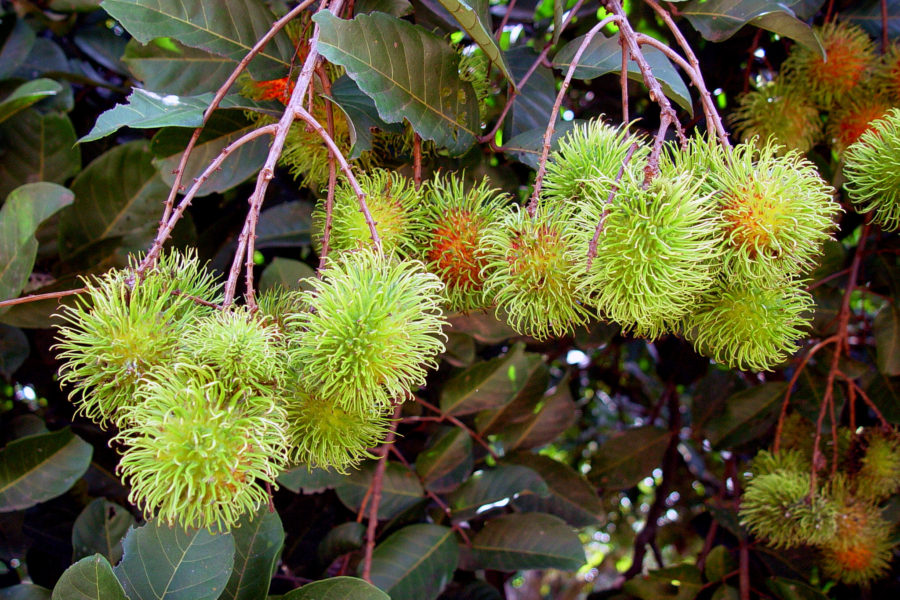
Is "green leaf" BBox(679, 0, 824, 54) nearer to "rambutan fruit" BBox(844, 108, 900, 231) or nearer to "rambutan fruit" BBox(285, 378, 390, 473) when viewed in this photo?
"rambutan fruit" BBox(844, 108, 900, 231)

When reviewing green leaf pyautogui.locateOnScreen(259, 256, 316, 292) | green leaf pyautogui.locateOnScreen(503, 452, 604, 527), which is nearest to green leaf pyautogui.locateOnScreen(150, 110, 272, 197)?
green leaf pyautogui.locateOnScreen(259, 256, 316, 292)

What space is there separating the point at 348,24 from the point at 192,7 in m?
0.39

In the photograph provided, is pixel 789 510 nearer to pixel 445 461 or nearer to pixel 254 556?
pixel 445 461

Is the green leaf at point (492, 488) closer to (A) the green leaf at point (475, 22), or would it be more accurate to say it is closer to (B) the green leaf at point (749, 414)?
(B) the green leaf at point (749, 414)

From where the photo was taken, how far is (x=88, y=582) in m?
0.94

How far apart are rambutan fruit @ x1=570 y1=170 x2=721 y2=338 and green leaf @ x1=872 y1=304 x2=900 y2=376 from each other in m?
0.96

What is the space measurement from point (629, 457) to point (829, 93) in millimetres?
1040

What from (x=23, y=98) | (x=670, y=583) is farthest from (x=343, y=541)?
(x=23, y=98)

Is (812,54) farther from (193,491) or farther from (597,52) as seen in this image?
(193,491)

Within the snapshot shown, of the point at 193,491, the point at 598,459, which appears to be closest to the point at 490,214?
the point at 193,491

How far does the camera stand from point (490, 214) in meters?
1.05

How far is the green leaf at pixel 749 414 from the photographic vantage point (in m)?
1.71

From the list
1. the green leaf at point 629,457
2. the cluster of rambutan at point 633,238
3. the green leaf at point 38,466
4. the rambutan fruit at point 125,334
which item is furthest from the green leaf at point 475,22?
the green leaf at point 629,457

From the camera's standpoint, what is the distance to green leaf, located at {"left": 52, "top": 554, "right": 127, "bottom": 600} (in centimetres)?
94
